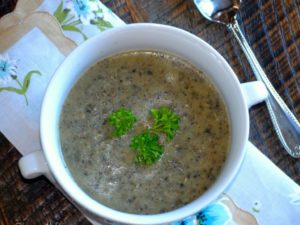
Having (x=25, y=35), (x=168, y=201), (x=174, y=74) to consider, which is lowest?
(x=168, y=201)

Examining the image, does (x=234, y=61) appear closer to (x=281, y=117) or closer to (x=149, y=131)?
(x=281, y=117)

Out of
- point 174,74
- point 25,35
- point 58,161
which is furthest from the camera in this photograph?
point 25,35

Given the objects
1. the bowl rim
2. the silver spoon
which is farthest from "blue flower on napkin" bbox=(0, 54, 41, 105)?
the silver spoon

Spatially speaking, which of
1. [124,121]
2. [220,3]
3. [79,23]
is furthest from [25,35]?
[220,3]

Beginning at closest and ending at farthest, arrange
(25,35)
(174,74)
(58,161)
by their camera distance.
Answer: (58,161), (174,74), (25,35)

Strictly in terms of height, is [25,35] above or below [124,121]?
above

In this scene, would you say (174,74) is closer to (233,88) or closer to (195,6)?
(233,88)

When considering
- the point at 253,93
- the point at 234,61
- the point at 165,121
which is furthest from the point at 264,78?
the point at 165,121
